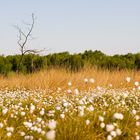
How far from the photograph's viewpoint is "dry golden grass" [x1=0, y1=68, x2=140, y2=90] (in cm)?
1628

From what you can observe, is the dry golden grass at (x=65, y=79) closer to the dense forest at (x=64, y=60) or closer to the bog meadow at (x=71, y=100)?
the bog meadow at (x=71, y=100)

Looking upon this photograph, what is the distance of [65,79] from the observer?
16.9m

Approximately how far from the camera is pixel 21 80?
62.5ft

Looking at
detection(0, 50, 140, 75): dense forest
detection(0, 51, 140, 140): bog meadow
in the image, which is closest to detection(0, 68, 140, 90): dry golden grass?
detection(0, 51, 140, 140): bog meadow

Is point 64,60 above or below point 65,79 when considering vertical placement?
below

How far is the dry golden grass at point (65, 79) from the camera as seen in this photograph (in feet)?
53.4

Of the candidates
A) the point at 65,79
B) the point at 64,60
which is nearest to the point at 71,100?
the point at 65,79

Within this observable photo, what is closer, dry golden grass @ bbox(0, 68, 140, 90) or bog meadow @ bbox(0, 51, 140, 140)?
bog meadow @ bbox(0, 51, 140, 140)

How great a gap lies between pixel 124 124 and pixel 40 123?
1341 mm

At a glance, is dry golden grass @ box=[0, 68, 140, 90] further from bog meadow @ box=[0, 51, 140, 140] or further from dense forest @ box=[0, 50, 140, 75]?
dense forest @ box=[0, 50, 140, 75]

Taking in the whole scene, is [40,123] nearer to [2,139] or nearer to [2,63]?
[2,139]

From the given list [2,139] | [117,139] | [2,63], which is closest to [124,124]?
[117,139]

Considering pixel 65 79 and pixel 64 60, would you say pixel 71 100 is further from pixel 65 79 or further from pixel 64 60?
pixel 64 60

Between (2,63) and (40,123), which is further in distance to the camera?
(2,63)
